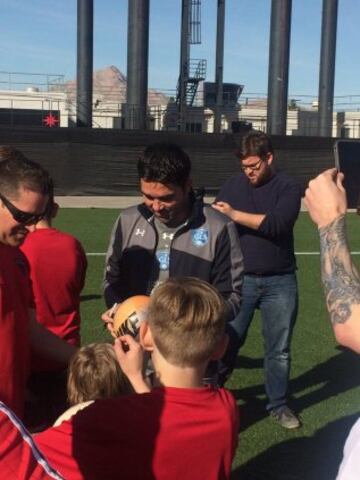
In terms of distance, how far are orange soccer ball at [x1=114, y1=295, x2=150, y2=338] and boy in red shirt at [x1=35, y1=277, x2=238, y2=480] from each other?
0.75m

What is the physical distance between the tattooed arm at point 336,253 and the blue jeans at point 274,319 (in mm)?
3300

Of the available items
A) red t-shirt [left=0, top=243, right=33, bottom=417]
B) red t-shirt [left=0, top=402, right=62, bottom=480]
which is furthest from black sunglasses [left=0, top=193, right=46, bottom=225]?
red t-shirt [left=0, top=402, right=62, bottom=480]

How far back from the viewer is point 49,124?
37.4m

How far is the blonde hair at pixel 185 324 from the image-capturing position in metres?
2.41

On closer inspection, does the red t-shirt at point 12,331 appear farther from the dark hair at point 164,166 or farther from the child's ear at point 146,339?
the dark hair at point 164,166

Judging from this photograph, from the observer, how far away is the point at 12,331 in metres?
2.55

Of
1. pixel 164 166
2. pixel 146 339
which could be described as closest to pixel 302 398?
pixel 164 166

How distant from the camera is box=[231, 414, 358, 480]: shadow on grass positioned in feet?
15.4

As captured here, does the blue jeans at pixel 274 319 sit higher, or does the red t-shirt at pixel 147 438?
the red t-shirt at pixel 147 438

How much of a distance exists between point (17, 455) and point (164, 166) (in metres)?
2.39

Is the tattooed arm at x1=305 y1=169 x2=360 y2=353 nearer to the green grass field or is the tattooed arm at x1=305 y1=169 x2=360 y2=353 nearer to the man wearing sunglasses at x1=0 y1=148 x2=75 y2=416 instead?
the man wearing sunglasses at x1=0 y1=148 x2=75 y2=416

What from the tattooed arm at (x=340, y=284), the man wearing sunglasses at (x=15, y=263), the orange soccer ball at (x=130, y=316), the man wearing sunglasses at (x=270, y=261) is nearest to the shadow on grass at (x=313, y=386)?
the man wearing sunglasses at (x=270, y=261)

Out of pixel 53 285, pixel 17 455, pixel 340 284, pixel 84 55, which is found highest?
pixel 84 55

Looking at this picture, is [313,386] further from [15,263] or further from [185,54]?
[185,54]
